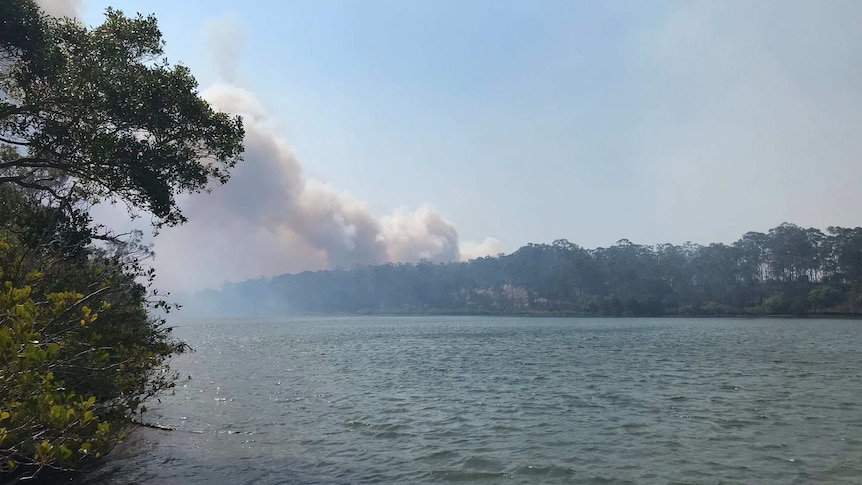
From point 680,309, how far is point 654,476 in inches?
7525

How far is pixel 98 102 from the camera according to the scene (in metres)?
16.0

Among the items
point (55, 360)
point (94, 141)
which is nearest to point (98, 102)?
point (94, 141)

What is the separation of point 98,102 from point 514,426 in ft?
68.1

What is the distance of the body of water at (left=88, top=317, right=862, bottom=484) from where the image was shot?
60.2ft

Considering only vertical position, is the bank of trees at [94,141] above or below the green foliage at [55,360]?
above

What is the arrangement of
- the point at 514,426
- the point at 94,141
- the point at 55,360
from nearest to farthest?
the point at 55,360 → the point at 94,141 → the point at 514,426

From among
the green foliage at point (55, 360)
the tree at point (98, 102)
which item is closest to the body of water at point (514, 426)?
the green foliage at point (55, 360)

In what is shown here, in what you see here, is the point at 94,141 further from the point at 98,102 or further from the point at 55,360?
the point at 55,360

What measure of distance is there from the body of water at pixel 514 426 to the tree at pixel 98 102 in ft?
33.9

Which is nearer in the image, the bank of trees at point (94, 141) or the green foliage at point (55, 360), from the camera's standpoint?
the green foliage at point (55, 360)

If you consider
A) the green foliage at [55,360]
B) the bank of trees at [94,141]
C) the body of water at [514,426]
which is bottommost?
the body of water at [514,426]

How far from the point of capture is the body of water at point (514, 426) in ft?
60.2

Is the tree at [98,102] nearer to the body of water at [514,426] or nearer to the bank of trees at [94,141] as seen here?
the bank of trees at [94,141]

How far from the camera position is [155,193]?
1852 centimetres
